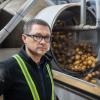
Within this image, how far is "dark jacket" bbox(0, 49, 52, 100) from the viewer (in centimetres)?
123

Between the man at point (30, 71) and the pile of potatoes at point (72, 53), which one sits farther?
the pile of potatoes at point (72, 53)

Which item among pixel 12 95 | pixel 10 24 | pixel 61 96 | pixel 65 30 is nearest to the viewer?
pixel 12 95

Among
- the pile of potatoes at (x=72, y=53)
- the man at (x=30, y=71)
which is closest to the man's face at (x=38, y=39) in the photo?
the man at (x=30, y=71)

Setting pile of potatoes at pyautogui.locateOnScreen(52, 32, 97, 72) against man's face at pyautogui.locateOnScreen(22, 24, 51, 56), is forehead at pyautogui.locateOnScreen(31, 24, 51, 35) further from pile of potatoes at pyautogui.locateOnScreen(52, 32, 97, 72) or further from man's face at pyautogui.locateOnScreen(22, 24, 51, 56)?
pile of potatoes at pyautogui.locateOnScreen(52, 32, 97, 72)

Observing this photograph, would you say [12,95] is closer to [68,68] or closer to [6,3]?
[68,68]

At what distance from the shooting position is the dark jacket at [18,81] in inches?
48.3

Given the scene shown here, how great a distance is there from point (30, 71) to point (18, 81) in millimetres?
69

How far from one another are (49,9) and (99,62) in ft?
3.18

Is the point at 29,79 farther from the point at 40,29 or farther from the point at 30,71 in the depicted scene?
the point at 40,29

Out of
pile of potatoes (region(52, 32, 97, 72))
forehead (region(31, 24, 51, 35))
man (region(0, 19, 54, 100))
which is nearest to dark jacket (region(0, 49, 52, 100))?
man (region(0, 19, 54, 100))

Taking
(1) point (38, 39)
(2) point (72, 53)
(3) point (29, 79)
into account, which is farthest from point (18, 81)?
(2) point (72, 53)

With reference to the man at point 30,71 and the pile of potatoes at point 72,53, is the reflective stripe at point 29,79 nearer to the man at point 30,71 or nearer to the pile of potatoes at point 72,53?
the man at point 30,71

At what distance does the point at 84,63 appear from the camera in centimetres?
293

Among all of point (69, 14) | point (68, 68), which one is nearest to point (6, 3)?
point (69, 14)
